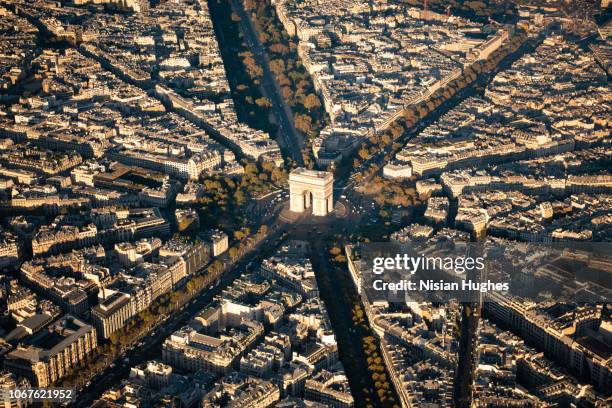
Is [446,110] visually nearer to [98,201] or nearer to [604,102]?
[604,102]

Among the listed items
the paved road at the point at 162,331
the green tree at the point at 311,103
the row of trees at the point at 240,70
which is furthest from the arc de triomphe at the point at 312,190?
the green tree at the point at 311,103

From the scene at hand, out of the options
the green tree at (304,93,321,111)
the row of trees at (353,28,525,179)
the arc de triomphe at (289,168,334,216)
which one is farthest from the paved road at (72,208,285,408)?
the green tree at (304,93,321,111)

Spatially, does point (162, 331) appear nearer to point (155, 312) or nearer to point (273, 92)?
point (155, 312)

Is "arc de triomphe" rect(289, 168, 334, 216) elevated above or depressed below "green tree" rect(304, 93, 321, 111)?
below

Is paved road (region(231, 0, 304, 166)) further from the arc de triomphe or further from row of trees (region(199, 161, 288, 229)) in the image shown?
the arc de triomphe

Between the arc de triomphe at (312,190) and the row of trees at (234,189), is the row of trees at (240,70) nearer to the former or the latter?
the row of trees at (234,189)

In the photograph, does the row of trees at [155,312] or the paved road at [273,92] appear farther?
the paved road at [273,92]

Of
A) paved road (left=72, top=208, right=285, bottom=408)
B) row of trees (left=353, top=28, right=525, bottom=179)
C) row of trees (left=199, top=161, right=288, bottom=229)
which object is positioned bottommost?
paved road (left=72, top=208, right=285, bottom=408)
